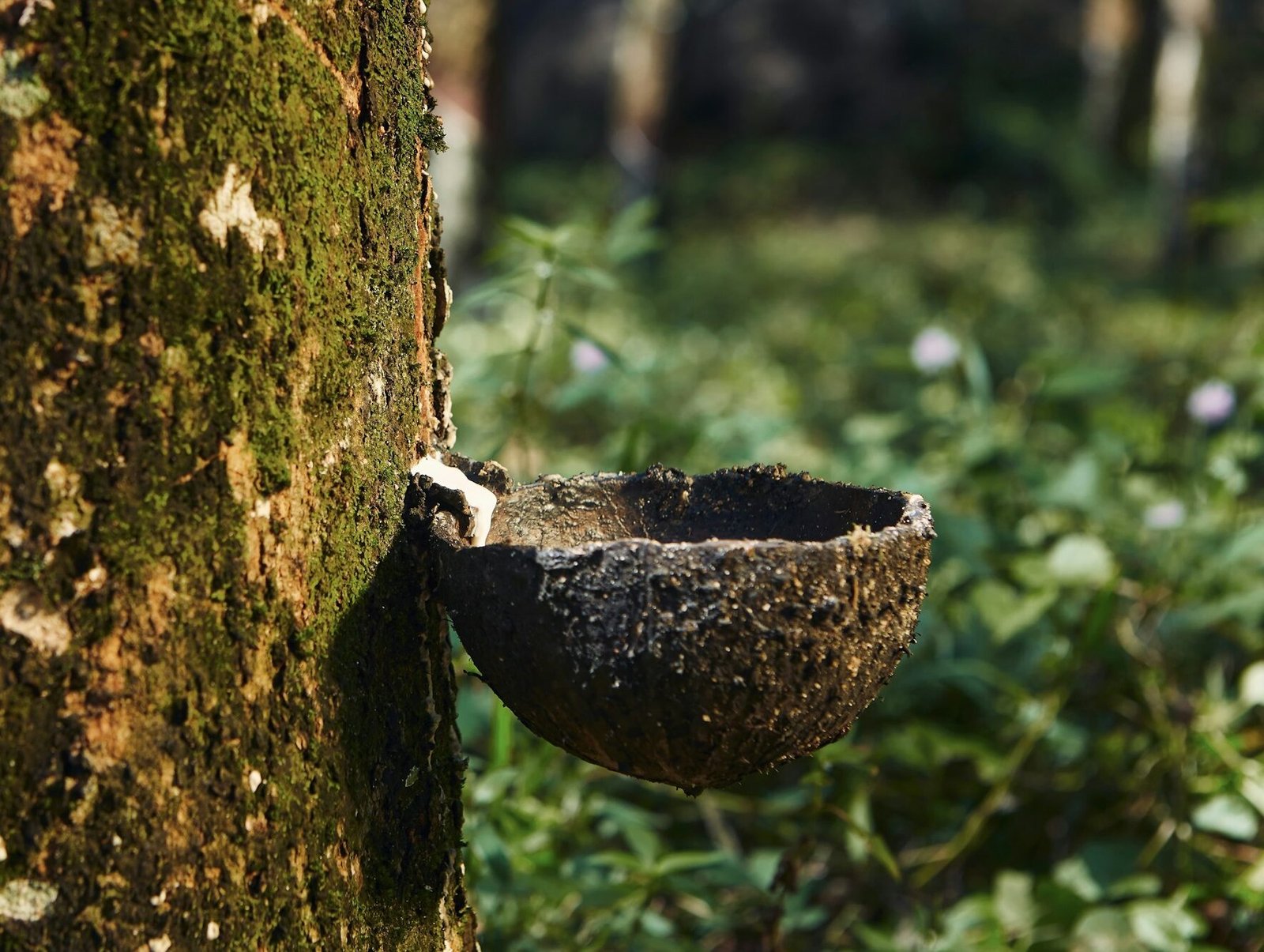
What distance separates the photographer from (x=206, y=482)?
102 centimetres

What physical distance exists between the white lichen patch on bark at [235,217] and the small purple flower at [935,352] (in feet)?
7.01

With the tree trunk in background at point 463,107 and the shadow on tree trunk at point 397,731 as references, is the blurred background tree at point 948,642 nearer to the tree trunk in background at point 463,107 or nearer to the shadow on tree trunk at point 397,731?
the tree trunk in background at point 463,107

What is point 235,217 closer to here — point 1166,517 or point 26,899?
point 26,899

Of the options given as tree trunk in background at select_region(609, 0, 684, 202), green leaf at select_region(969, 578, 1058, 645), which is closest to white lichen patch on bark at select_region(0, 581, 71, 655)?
green leaf at select_region(969, 578, 1058, 645)

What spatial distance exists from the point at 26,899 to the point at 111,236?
1.64 feet

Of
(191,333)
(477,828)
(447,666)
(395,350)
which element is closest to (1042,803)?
(477,828)

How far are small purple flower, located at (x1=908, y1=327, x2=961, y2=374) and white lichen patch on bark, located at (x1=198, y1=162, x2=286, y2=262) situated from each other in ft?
7.01

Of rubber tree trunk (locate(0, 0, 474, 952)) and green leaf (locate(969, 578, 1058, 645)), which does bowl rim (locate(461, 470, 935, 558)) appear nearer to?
rubber tree trunk (locate(0, 0, 474, 952))

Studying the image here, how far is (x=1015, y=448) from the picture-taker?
302cm

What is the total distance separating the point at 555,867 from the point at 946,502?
1.67 metres

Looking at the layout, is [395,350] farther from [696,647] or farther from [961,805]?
[961,805]

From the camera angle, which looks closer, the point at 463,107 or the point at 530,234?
the point at 530,234

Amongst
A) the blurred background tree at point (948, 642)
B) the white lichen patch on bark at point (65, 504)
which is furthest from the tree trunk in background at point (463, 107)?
the white lichen patch on bark at point (65, 504)

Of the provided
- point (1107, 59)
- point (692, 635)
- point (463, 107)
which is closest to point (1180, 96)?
point (463, 107)
